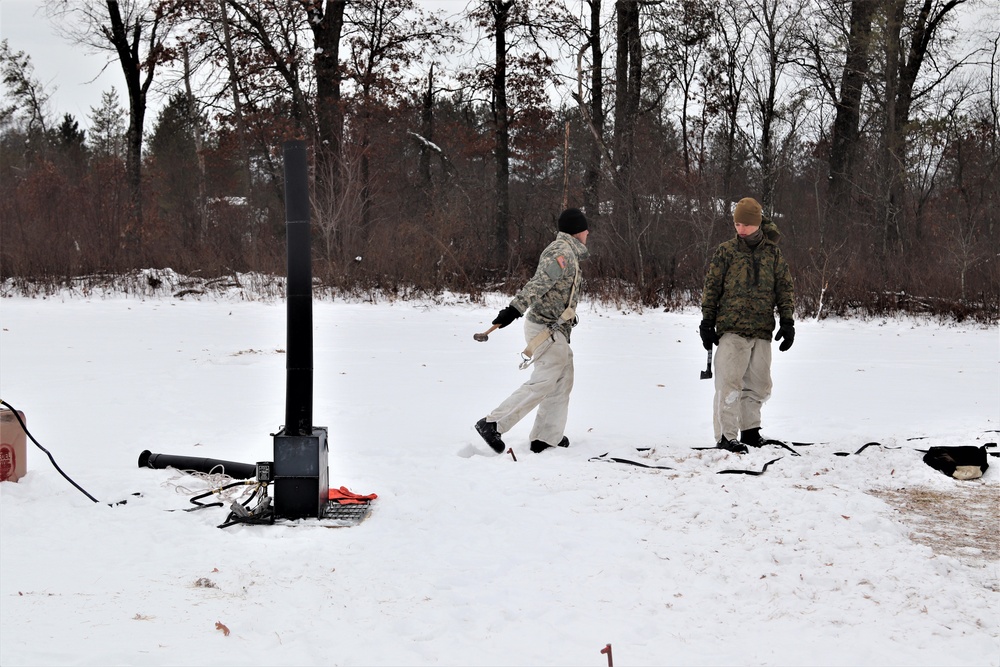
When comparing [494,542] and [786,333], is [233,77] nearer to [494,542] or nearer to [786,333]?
[786,333]

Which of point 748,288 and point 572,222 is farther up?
point 572,222

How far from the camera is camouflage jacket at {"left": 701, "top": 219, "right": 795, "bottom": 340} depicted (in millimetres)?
6434

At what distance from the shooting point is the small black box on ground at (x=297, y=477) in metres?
4.90

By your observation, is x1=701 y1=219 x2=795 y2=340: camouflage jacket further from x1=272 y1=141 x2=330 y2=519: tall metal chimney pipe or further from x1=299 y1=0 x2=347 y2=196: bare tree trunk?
x1=299 y1=0 x2=347 y2=196: bare tree trunk

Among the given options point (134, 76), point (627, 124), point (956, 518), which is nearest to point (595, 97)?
point (627, 124)

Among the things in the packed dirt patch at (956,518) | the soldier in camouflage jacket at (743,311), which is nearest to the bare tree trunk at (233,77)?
the soldier in camouflage jacket at (743,311)

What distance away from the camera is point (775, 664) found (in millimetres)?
3242

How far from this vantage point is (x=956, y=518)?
4961 millimetres

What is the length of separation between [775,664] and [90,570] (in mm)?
3099

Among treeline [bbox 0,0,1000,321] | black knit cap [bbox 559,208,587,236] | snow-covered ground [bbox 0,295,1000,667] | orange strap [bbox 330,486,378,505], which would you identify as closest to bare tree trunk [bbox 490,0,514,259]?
treeline [bbox 0,0,1000,321]

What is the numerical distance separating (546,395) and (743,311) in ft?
5.25

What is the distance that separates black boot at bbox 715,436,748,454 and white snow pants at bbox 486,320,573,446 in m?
1.20

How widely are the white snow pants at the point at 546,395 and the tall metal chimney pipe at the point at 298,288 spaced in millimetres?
2034

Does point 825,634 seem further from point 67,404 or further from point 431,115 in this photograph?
point 431,115
